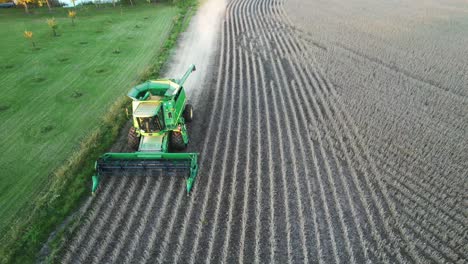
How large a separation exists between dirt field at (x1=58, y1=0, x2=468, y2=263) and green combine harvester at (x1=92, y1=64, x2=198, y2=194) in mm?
458

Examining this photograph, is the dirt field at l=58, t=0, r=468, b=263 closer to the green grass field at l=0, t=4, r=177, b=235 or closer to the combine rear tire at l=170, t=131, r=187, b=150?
the combine rear tire at l=170, t=131, r=187, b=150

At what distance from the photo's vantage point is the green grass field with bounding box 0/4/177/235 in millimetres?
11805

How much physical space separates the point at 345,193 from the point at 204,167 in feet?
14.9

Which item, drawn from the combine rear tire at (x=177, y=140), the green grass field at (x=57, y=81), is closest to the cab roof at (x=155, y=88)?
the combine rear tire at (x=177, y=140)

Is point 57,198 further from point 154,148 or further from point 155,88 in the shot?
point 155,88

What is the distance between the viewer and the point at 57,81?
18438mm

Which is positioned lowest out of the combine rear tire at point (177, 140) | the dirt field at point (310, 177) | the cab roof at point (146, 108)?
the dirt field at point (310, 177)

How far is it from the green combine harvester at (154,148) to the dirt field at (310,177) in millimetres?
458

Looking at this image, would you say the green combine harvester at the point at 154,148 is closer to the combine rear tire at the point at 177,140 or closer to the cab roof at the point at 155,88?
the combine rear tire at the point at 177,140

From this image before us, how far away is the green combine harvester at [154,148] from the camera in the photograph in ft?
35.1

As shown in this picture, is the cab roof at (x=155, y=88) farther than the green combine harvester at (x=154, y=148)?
Yes

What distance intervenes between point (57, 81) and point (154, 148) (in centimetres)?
1042

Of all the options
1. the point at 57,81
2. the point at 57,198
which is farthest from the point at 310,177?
the point at 57,81

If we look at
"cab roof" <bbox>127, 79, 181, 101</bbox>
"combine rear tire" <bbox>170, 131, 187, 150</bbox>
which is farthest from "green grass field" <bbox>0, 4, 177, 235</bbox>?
"combine rear tire" <bbox>170, 131, 187, 150</bbox>
